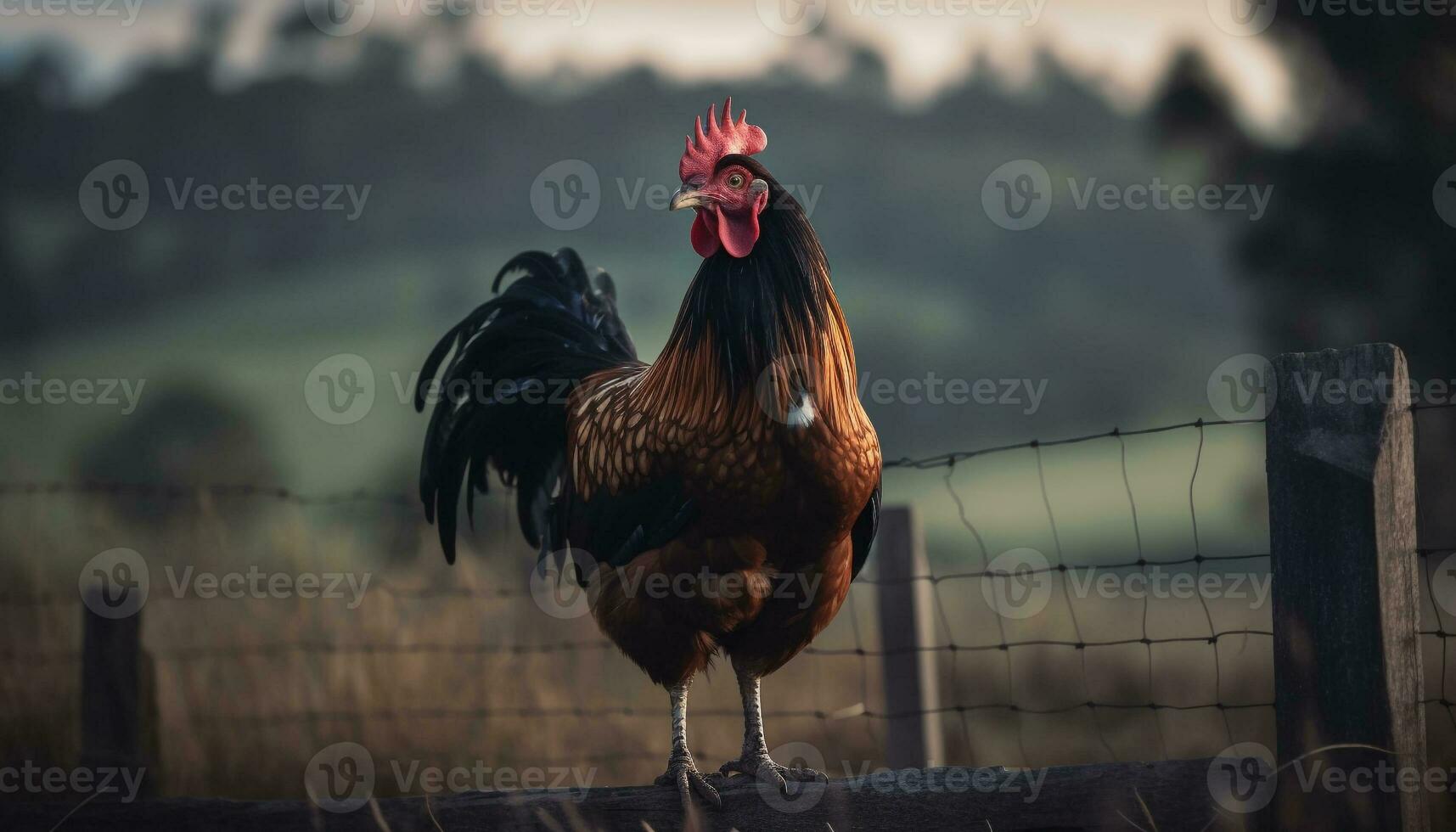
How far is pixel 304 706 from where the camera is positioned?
5.42 meters

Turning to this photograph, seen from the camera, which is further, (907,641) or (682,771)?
(907,641)

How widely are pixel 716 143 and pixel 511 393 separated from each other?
1227mm

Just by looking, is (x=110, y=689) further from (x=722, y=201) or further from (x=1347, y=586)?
(x=1347, y=586)

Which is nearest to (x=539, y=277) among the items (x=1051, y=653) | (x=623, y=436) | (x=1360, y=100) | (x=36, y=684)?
(x=623, y=436)

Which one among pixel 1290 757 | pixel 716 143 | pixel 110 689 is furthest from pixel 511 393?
pixel 1290 757

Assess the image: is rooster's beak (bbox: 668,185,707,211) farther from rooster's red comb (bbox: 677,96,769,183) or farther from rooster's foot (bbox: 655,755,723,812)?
rooster's foot (bbox: 655,755,723,812)

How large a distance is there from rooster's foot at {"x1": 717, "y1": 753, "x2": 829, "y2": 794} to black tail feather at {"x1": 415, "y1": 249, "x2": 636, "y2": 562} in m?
1.18

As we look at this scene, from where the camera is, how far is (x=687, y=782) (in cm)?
277

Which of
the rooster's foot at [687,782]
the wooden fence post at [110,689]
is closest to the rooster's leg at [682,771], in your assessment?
the rooster's foot at [687,782]

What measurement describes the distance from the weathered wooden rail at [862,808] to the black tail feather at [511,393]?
54.6 inches

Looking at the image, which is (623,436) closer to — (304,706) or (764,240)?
(764,240)

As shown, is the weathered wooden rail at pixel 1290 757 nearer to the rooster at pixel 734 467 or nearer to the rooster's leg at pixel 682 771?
the rooster's leg at pixel 682 771

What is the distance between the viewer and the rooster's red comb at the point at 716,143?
313cm

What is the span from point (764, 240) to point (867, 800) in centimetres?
147
